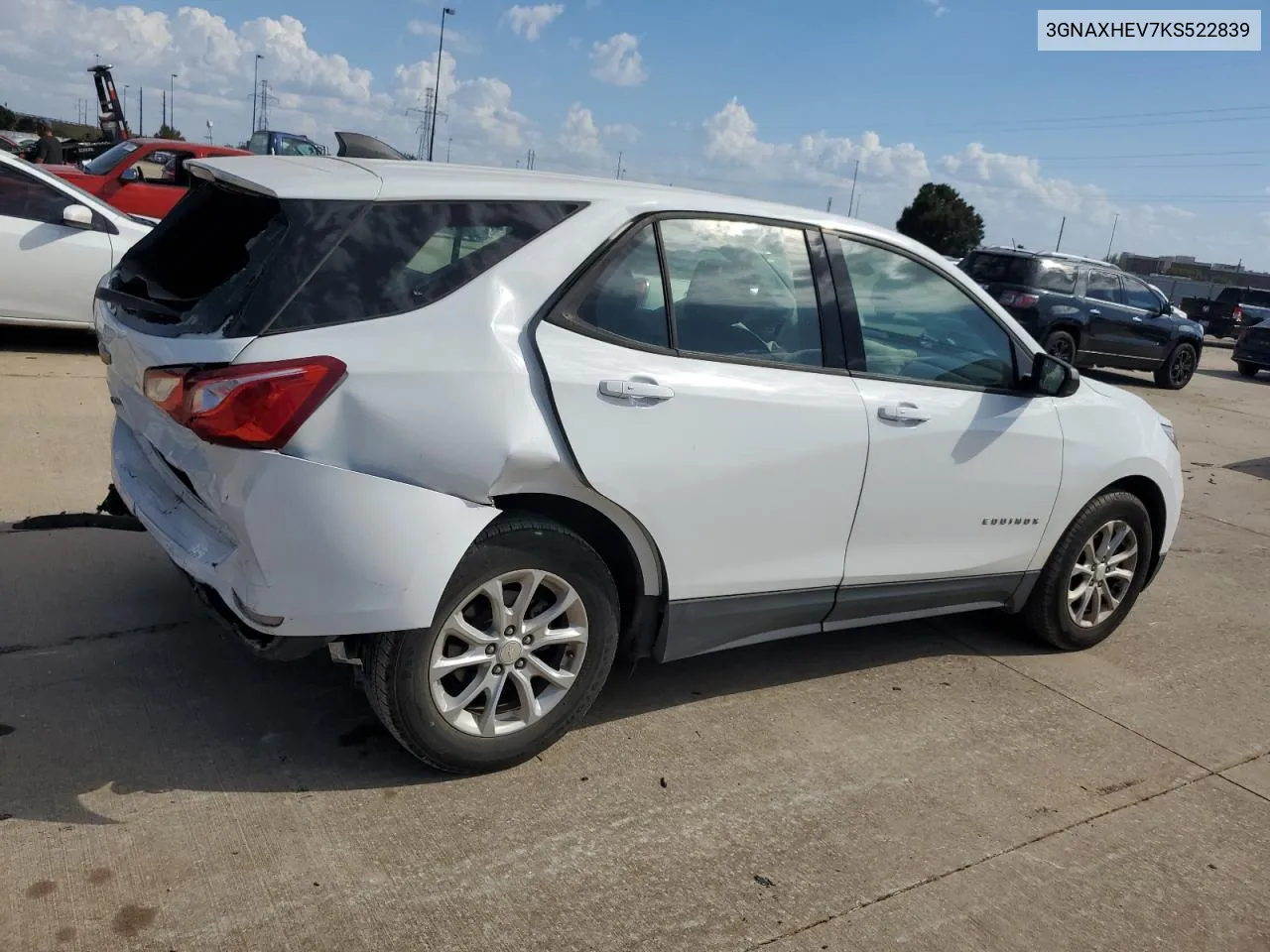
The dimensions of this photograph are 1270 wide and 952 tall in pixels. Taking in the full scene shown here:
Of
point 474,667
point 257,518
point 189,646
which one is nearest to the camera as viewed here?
point 257,518

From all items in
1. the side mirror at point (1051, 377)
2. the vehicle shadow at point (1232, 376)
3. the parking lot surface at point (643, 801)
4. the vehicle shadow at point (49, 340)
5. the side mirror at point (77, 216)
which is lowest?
the vehicle shadow at point (49, 340)

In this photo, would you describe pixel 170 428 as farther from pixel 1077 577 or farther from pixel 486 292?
pixel 1077 577

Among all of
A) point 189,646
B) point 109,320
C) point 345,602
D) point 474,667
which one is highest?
point 109,320

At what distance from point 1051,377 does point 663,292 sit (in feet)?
5.77

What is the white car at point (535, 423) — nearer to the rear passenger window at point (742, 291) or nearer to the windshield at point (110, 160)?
the rear passenger window at point (742, 291)

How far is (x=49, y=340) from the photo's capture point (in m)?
9.39

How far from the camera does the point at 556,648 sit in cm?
342

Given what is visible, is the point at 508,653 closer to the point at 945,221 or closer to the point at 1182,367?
the point at 1182,367

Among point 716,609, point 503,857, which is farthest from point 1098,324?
point 503,857

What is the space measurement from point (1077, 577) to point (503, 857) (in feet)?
9.94

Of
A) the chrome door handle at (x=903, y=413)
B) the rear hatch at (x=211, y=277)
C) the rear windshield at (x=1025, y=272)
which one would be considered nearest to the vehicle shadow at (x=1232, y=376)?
the rear windshield at (x=1025, y=272)

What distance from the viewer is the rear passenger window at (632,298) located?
326 centimetres

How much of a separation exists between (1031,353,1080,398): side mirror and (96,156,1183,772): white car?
0.02 metres

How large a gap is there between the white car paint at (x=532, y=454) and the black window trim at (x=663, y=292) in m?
0.03
